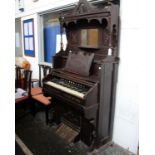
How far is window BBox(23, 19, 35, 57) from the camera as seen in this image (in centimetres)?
371

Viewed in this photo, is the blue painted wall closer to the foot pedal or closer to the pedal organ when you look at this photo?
the pedal organ

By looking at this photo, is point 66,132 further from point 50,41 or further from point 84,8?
point 50,41

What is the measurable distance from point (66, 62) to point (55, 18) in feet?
3.93

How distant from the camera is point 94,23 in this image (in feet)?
7.19

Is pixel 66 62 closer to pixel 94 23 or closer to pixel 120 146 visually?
pixel 94 23

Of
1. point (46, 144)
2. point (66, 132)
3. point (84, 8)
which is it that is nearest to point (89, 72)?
point (84, 8)

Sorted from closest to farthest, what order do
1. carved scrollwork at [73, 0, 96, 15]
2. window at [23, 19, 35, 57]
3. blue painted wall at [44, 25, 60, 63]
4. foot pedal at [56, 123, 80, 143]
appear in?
carved scrollwork at [73, 0, 96, 15] < foot pedal at [56, 123, 80, 143] < blue painted wall at [44, 25, 60, 63] < window at [23, 19, 35, 57]

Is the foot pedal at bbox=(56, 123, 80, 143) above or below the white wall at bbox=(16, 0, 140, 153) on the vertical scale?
below

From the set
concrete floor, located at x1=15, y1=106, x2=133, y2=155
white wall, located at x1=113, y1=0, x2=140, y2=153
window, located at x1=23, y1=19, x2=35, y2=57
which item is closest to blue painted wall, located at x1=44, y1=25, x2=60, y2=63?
window, located at x1=23, y1=19, x2=35, y2=57

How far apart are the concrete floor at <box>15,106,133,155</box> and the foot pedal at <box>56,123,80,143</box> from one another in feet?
0.18

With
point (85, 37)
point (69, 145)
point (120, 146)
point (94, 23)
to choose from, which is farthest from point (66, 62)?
point (120, 146)

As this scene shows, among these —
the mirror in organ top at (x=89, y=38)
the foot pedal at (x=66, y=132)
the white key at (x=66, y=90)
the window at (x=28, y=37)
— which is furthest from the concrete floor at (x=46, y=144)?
the window at (x=28, y=37)

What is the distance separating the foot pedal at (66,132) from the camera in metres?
2.37
